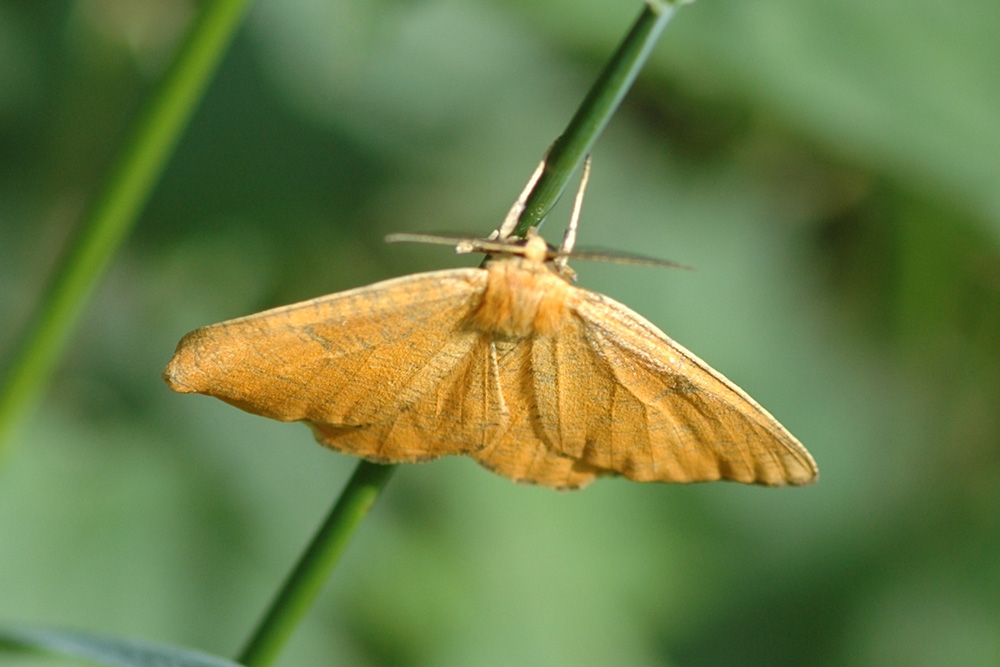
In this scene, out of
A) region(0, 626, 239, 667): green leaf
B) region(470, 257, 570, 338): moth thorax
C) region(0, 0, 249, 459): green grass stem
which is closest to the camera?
region(0, 626, 239, 667): green leaf

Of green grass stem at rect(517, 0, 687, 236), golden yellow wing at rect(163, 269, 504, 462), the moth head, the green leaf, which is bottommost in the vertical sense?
the green leaf

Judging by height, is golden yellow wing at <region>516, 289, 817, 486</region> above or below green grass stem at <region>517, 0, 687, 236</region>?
below

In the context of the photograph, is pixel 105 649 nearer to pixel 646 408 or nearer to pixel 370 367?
pixel 370 367

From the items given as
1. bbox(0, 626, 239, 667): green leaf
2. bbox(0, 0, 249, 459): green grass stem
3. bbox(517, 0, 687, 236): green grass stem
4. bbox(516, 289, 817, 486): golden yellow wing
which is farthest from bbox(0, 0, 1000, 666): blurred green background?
bbox(0, 626, 239, 667): green leaf

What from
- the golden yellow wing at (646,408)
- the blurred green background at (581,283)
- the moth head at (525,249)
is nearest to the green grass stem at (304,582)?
the moth head at (525,249)

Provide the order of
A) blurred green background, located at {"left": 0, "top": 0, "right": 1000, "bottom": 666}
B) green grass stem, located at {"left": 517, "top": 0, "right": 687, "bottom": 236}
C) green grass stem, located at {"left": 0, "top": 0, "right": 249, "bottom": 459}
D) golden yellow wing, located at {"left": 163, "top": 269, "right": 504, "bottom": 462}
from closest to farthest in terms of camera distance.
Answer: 1. green grass stem, located at {"left": 517, "top": 0, "right": 687, "bottom": 236}
2. golden yellow wing, located at {"left": 163, "top": 269, "right": 504, "bottom": 462}
3. green grass stem, located at {"left": 0, "top": 0, "right": 249, "bottom": 459}
4. blurred green background, located at {"left": 0, "top": 0, "right": 1000, "bottom": 666}

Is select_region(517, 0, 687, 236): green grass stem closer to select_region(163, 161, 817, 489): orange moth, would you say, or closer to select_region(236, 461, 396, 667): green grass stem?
select_region(163, 161, 817, 489): orange moth

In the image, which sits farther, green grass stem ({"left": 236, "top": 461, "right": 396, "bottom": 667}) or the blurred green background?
the blurred green background
